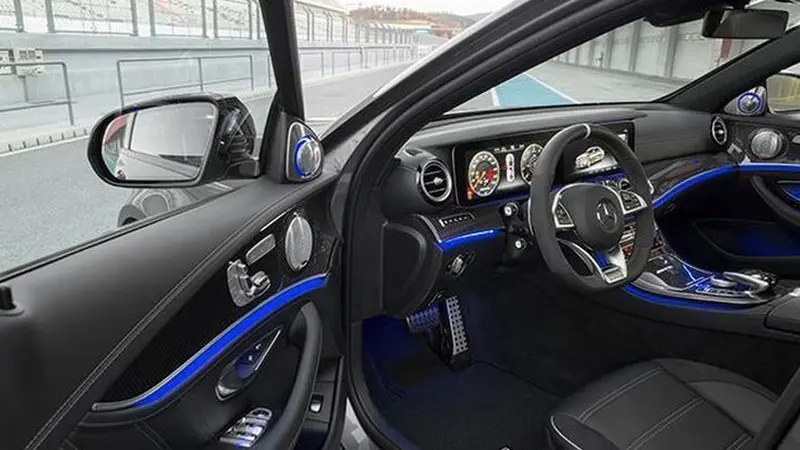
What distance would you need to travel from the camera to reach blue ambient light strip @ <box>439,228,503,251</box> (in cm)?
189

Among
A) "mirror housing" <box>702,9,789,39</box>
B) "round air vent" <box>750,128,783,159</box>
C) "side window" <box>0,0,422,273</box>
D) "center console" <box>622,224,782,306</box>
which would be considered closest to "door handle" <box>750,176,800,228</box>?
"round air vent" <box>750,128,783,159</box>

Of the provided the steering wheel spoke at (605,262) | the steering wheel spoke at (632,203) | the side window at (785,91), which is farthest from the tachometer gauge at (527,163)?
the side window at (785,91)

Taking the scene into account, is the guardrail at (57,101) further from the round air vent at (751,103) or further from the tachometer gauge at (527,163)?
the round air vent at (751,103)

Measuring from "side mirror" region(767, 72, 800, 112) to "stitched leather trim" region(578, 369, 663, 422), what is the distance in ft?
7.38

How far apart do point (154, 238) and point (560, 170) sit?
1583 mm

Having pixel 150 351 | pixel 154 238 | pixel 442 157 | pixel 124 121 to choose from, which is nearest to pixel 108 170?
pixel 124 121

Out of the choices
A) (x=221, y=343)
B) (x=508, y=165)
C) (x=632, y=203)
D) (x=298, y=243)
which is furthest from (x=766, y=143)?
(x=221, y=343)

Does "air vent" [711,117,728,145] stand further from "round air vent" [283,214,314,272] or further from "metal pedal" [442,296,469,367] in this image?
"round air vent" [283,214,314,272]

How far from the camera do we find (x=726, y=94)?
3.22m

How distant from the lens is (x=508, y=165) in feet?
6.82

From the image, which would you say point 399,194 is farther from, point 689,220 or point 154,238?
point 689,220

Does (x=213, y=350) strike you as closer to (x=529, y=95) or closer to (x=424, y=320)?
(x=424, y=320)

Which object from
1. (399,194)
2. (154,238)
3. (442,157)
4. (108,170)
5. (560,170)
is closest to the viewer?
(154,238)

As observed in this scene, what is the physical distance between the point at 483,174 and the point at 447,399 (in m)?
0.96
